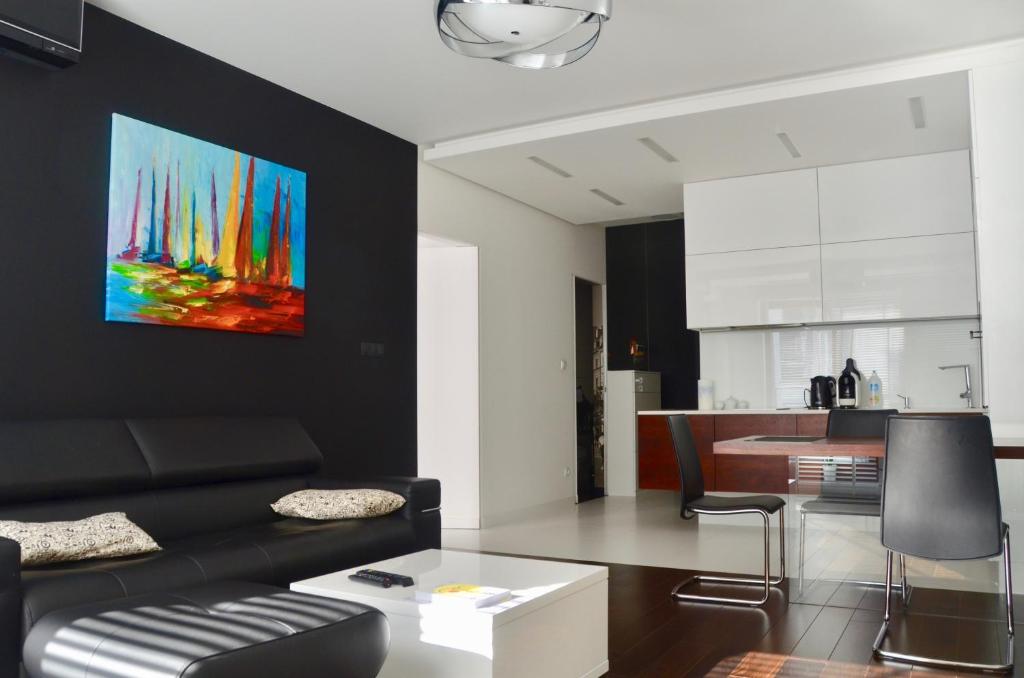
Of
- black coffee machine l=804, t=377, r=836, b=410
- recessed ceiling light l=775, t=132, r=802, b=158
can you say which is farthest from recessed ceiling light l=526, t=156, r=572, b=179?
black coffee machine l=804, t=377, r=836, b=410

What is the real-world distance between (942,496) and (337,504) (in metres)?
2.53

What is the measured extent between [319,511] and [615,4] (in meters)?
2.73

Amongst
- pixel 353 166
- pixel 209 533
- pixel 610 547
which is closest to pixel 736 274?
pixel 610 547

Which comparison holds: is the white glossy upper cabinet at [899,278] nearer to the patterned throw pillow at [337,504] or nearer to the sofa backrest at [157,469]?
the patterned throw pillow at [337,504]

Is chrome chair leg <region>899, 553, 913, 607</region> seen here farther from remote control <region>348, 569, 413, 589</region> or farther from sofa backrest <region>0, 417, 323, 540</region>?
sofa backrest <region>0, 417, 323, 540</region>

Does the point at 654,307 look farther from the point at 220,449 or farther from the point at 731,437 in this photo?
the point at 220,449

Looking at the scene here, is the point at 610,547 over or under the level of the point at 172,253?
under

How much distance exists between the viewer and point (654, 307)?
9.25 metres

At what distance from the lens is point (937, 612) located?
158 inches

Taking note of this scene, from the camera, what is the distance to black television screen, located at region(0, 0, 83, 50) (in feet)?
11.6

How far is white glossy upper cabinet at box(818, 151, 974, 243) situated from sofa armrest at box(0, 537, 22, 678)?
19.0 feet

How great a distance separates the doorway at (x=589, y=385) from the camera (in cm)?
888

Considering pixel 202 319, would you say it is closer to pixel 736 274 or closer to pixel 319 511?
pixel 319 511

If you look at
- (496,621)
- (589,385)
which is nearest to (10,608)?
(496,621)
